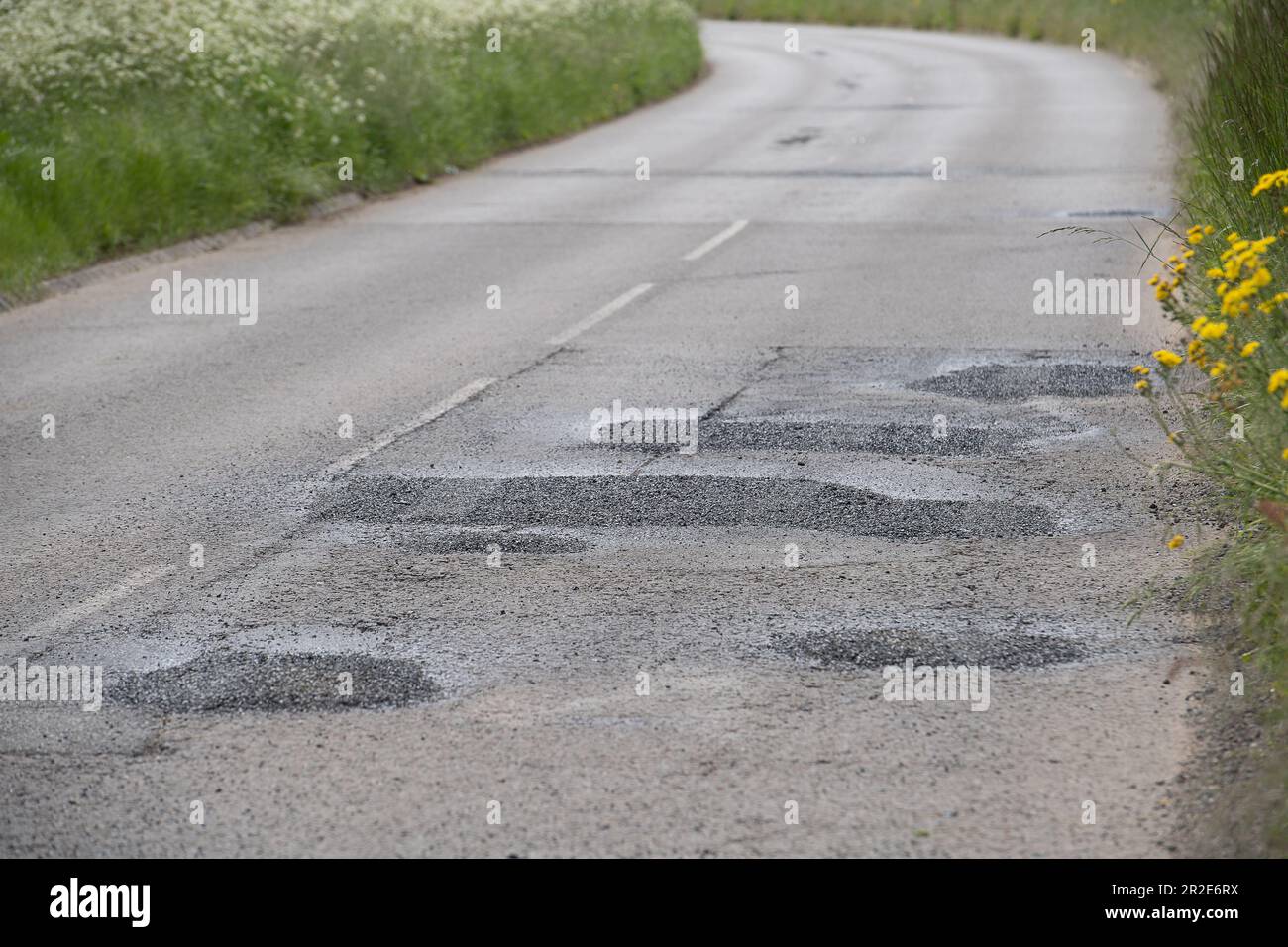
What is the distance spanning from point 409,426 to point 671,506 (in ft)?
6.73

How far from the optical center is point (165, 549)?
694 centimetres

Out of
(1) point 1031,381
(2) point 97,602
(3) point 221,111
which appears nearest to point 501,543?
(2) point 97,602

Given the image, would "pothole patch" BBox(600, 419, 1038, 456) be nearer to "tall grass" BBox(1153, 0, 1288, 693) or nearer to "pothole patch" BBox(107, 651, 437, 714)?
"tall grass" BBox(1153, 0, 1288, 693)

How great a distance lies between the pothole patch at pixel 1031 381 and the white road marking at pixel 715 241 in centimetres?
503

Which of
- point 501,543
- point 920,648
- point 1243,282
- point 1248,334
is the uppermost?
point 1243,282

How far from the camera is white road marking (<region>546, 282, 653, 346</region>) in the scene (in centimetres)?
1123

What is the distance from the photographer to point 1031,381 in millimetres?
9570

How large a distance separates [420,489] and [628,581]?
64.4 inches

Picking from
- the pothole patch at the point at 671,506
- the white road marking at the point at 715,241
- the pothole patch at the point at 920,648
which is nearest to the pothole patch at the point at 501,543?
the pothole patch at the point at 671,506

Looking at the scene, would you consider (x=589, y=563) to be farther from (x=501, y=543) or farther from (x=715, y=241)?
(x=715, y=241)

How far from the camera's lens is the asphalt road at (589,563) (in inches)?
181

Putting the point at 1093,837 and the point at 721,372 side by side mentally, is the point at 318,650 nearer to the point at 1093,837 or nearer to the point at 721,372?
the point at 1093,837

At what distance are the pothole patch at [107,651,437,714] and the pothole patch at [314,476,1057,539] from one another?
1.62 m
